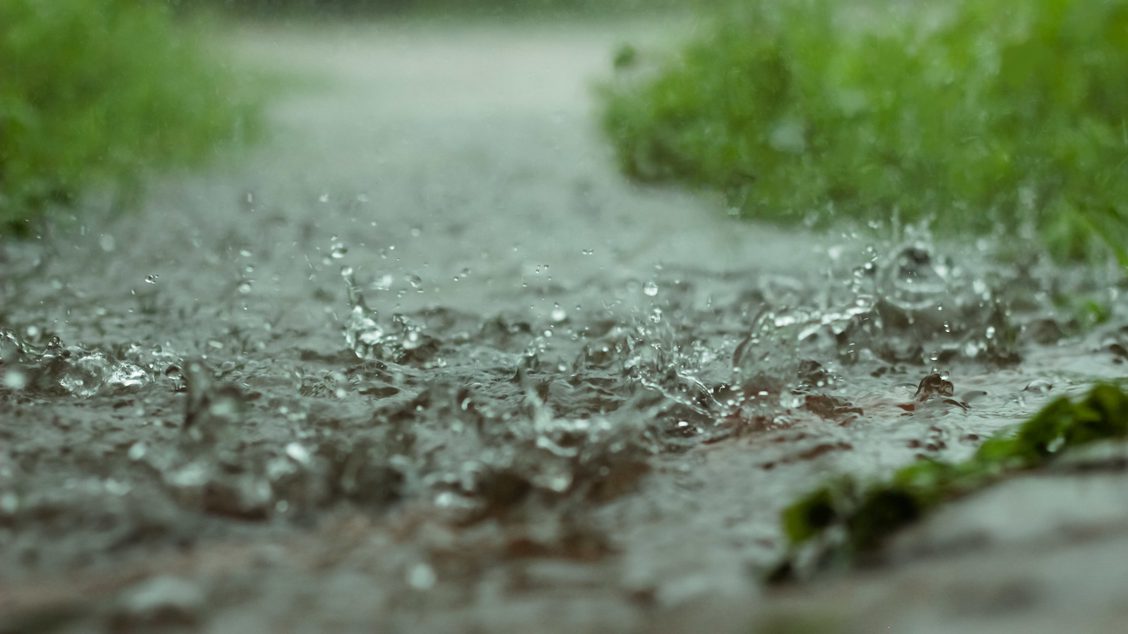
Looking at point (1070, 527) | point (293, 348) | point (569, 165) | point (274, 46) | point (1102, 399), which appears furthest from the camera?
point (274, 46)

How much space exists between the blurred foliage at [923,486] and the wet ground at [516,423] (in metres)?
Result: 0.06

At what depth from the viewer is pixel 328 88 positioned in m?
9.81

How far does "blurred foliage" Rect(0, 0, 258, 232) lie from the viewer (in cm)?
436

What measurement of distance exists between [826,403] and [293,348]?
117 centimetres

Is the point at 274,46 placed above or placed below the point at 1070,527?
above

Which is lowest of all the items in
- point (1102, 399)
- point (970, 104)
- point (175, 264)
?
point (175, 264)

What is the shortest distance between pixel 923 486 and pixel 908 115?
10.3 ft

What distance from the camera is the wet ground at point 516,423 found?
1.25 meters

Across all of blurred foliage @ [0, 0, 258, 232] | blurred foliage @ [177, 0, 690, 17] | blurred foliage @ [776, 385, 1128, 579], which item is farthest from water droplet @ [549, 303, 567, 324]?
blurred foliage @ [177, 0, 690, 17]

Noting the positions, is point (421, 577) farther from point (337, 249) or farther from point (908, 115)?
point (908, 115)

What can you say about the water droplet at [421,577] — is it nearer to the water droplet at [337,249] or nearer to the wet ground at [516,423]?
the wet ground at [516,423]

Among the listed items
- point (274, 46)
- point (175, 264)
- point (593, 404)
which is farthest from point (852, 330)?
point (274, 46)

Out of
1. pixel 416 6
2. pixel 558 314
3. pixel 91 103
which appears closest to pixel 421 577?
pixel 558 314

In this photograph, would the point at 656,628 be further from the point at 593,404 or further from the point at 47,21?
the point at 47,21
